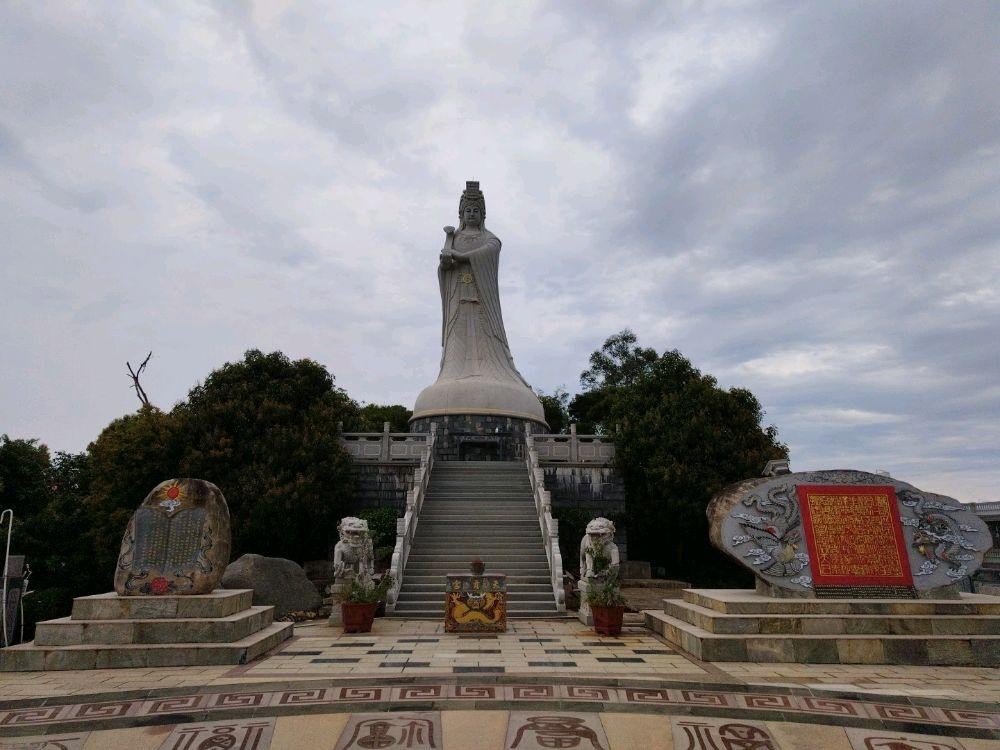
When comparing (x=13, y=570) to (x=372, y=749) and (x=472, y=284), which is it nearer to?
(x=372, y=749)

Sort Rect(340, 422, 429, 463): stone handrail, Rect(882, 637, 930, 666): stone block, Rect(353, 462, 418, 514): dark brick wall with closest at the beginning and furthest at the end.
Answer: Rect(882, 637, 930, 666): stone block < Rect(353, 462, 418, 514): dark brick wall < Rect(340, 422, 429, 463): stone handrail

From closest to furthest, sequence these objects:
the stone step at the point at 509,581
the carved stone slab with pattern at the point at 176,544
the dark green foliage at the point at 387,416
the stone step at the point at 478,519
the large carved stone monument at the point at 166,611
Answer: the large carved stone monument at the point at 166,611 < the carved stone slab with pattern at the point at 176,544 < the stone step at the point at 509,581 < the stone step at the point at 478,519 < the dark green foliage at the point at 387,416

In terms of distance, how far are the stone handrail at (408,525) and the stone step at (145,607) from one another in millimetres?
4549

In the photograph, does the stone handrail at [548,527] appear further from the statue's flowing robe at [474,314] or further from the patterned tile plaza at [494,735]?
the patterned tile plaza at [494,735]

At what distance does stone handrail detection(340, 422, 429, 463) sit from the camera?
62.3 feet

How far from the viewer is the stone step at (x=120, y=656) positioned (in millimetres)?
6961

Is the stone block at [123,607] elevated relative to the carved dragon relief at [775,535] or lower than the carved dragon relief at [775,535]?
lower

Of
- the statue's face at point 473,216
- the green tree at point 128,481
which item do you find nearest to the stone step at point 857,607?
the green tree at point 128,481

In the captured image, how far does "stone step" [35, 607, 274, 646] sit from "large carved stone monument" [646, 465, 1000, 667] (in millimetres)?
5684

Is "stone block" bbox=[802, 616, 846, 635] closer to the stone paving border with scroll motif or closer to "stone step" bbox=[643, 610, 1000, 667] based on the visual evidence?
"stone step" bbox=[643, 610, 1000, 667]

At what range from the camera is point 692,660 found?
7.40 m

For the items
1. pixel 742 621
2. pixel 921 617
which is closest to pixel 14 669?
pixel 742 621

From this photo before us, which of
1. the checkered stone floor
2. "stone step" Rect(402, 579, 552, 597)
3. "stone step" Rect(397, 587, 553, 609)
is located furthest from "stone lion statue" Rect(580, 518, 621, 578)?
"stone step" Rect(402, 579, 552, 597)

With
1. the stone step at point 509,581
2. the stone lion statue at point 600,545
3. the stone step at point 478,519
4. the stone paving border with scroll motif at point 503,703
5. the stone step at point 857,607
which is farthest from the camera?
the stone step at point 478,519
